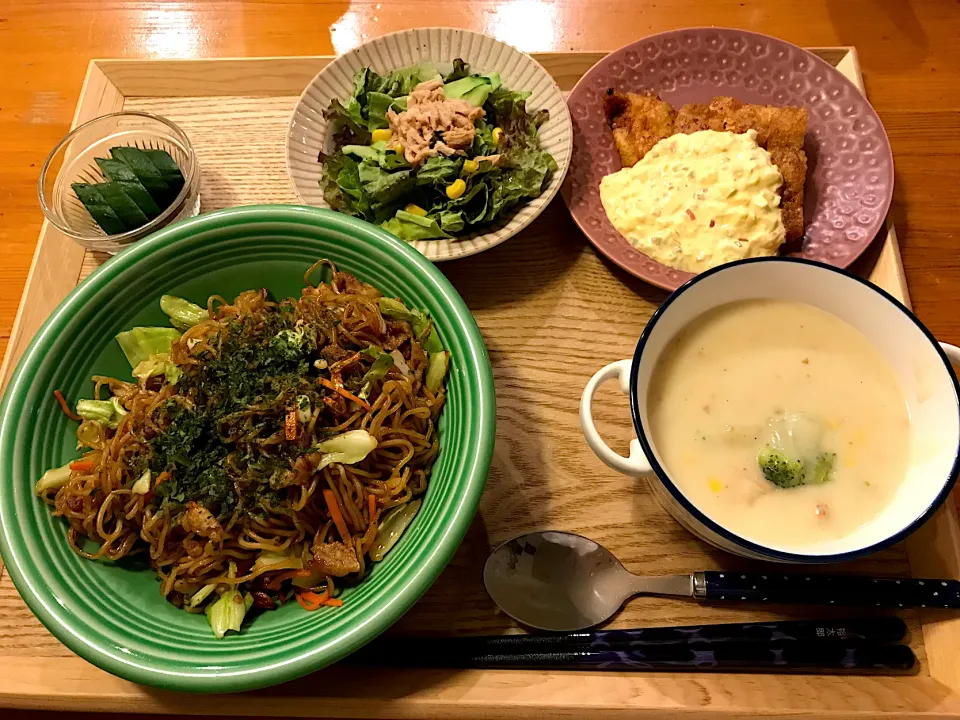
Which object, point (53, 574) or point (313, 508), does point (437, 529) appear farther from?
point (53, 574)

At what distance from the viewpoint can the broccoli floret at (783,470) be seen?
119 centimetres

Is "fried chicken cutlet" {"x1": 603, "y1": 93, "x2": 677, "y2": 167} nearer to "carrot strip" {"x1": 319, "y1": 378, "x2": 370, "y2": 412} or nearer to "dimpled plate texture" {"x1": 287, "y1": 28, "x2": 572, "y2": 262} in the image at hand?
"dimpled plate texture" {"x1": 287, "y1": 28, "x2": 572, "y2": 262}

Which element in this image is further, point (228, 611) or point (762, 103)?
point (762, 103)

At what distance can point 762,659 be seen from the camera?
127cm

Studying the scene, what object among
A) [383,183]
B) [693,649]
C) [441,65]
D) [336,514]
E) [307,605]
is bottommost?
[693,649]

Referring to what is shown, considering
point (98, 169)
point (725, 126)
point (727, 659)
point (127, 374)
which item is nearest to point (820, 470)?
point (727, 659)

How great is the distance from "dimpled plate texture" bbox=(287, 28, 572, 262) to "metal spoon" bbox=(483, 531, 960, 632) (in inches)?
29.8

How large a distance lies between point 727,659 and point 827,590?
0.82 ft

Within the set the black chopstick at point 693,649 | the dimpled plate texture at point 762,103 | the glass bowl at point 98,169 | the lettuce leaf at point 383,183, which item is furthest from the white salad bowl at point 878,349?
the glass bowl at point 98,169

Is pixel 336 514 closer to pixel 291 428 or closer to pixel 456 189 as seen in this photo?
pixel 291 428

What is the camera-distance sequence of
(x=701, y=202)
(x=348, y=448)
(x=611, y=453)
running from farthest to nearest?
(x=701, y=202)
(x=348, y=448)
(x=611, y=453)

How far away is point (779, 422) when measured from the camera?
4.11 ft

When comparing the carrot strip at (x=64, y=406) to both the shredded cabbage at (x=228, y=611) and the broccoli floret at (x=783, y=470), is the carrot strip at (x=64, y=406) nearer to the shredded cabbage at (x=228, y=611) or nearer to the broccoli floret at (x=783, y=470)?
the shredded cabbage at (x=228, y=611)

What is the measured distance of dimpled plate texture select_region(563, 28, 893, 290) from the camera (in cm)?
175
